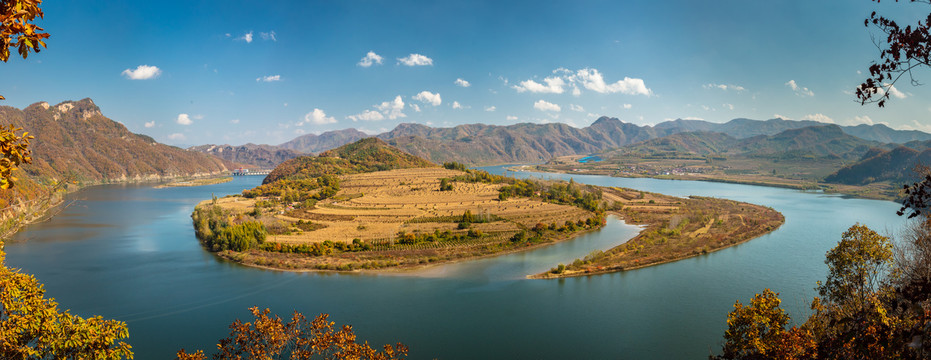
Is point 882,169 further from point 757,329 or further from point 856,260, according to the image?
point 757,329

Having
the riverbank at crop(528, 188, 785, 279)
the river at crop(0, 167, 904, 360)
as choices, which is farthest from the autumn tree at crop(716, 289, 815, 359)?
the riverbank at crop(528, 188, 785, 279)

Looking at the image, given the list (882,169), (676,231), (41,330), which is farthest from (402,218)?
(882,169)

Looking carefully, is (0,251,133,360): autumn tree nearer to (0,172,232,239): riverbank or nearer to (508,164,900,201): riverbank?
(0,172,232,239): riverbank

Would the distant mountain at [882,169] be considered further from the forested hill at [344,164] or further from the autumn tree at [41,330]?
the autumn tree at [41,330]

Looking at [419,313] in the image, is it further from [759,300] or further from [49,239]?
[49,239]

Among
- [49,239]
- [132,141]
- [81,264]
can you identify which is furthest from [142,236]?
[132,141]

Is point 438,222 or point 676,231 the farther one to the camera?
point 438,222

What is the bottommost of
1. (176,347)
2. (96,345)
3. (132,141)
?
(176,347)
